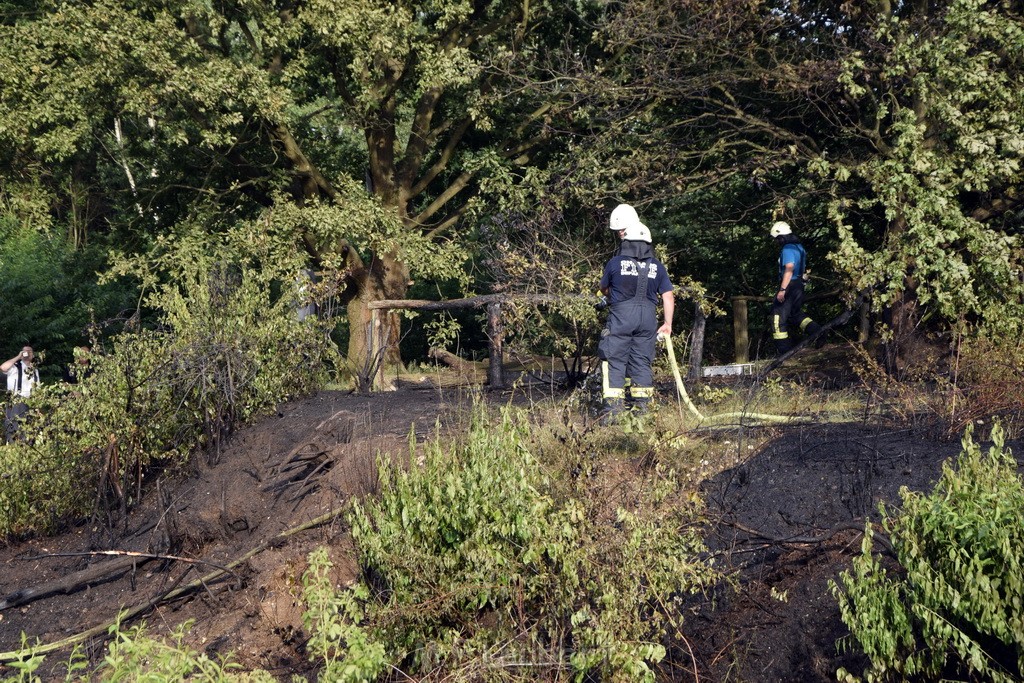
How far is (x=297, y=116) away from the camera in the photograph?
649 inches

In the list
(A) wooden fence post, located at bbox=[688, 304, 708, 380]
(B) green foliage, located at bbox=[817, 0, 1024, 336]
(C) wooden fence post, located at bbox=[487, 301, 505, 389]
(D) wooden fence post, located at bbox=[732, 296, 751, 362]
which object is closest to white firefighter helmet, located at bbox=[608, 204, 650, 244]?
(C) wooden fence post, located at bbox=[487, 301, 505, 389]

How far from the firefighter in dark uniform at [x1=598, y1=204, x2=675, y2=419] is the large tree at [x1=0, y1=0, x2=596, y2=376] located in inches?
142

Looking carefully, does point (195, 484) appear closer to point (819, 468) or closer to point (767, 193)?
point (819, 468)

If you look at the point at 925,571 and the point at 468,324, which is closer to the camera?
the point at 925,571

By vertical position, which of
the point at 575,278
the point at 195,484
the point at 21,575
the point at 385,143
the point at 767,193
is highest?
the point at 385,143

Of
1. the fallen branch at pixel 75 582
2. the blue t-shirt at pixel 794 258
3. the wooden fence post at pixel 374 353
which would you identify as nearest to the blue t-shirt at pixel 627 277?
the wooden fence post at pixel 374 353

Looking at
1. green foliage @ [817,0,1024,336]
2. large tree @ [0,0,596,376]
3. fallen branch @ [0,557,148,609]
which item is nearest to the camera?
fallen branch @ [0,557,148,609]

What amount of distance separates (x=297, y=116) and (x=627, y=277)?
9.71 meters

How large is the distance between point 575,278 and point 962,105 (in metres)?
3.91

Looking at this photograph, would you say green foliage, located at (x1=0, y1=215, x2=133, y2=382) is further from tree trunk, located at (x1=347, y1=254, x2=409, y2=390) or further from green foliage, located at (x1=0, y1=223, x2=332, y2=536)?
green foliage, located at (x1=0, y1=223, x2=332, y2=536)

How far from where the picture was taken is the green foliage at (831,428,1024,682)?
154 inches

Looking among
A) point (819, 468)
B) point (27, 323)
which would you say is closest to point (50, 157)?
point (27, 323)

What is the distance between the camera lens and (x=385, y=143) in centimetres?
1655

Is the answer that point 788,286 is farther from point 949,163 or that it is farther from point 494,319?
point 494,319
